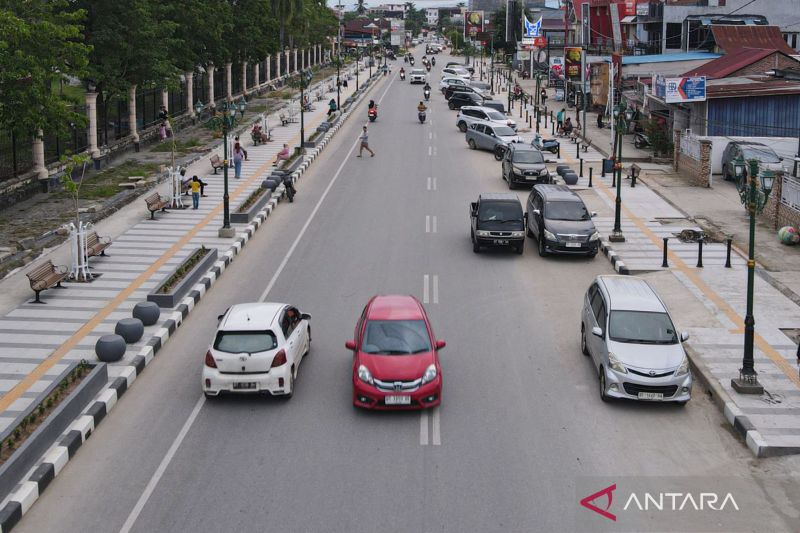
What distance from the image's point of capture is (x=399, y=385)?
1530cm

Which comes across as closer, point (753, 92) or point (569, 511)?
A: point (569, 511)

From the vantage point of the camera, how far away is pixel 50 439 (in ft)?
46.8

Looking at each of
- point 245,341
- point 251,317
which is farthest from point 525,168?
point 245,341

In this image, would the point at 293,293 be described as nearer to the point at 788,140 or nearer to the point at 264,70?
the point at 788,140

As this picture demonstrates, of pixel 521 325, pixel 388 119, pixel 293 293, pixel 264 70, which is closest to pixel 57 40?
pixel 293 293

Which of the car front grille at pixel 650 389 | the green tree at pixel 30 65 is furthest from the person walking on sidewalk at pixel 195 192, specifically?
the car front grille at pixel 650 389

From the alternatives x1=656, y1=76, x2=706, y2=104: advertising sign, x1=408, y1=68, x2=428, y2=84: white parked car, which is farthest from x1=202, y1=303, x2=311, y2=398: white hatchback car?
x1=408, y1=68, x2=428, y2=84: white parked car

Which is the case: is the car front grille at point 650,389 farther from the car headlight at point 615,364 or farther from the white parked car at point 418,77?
the white parked car at point 418,77

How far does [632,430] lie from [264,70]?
258ft

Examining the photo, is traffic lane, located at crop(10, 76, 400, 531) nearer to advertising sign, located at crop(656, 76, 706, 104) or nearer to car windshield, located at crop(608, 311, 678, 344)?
car windshield, located at crop(608, 311, 678, 344)

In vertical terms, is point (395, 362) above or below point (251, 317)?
below

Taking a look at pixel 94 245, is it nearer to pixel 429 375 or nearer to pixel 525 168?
pixel 429 375

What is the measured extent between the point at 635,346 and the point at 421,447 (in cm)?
449

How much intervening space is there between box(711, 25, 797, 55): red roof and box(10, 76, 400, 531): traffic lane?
41.7 metres
